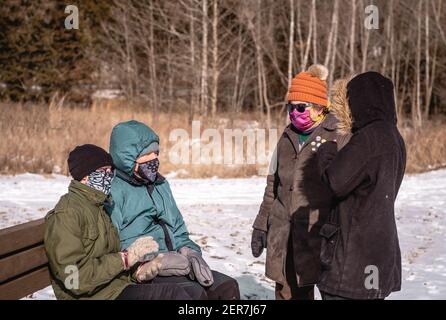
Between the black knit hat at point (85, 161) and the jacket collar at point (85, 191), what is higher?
the black knit hat at point (85, 161)

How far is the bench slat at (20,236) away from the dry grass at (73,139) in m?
9.18

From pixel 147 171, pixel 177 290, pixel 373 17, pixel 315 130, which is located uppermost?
pixel 373 17

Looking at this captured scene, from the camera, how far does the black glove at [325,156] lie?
293cm

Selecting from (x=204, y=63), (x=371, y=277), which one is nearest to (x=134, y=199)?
(x=371, y=277)

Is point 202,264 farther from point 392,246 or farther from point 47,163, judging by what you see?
point 47,163

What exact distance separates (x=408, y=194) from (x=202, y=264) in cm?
840

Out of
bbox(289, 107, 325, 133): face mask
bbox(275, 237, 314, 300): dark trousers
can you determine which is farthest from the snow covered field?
bbox(289, 107, 325, 133): face mask

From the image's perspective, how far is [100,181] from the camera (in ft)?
10.1

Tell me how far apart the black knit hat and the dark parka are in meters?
1.16

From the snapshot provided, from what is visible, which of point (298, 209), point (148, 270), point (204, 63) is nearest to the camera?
point (148, 270)

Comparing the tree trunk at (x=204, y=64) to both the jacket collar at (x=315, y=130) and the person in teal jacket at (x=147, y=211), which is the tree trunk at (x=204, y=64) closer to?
the jacket collar at (x=315, y=130)

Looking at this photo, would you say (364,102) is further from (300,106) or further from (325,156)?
(300,106)

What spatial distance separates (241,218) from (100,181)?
18.4ft

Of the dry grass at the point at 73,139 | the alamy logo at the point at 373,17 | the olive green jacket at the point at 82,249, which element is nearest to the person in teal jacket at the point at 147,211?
the olive green jacket at the point at 82,249
